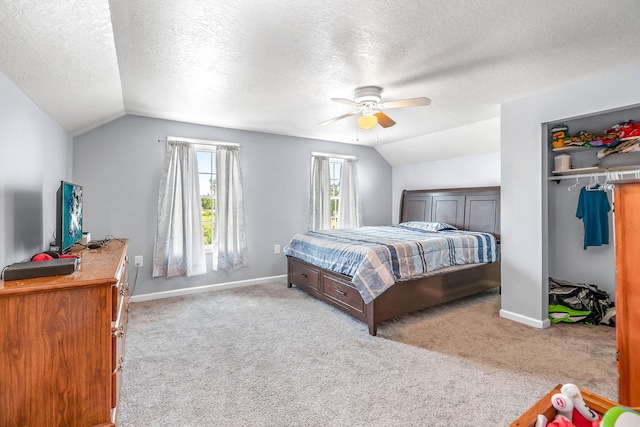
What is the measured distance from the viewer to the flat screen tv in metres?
2.00

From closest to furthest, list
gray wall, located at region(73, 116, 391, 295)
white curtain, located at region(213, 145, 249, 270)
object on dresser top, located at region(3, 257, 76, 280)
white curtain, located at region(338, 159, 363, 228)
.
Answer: object on dresser top, located at region(3, 257, 76, 280) → gray wall, located at region(73, 116, 391, 295) → white curtain, located at region(213, 145, 249, 270) → white curtain, located at region(338, 159, 363, 228)

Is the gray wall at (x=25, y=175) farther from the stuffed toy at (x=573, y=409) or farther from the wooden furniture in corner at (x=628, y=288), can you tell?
the wooden furniture in corner at (x=628, y=288)

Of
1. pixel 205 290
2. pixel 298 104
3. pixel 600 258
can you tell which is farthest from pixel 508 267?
pixel 205 290

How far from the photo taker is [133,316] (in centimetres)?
330

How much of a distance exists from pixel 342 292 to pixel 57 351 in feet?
7.62

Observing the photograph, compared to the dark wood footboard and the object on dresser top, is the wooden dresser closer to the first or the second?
the object on dresser top

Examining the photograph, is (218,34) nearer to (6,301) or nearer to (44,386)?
(6,301)

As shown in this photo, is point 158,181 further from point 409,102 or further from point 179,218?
point 409,102

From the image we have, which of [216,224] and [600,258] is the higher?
[216,224]

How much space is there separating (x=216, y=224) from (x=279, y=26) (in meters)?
2.98

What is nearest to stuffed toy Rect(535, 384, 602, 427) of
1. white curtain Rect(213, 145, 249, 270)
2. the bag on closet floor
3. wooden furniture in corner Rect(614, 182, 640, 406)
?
wooden furniture in corner Rect(614, 182, 640, 406)

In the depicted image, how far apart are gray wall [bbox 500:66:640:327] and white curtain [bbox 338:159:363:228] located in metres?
2.58

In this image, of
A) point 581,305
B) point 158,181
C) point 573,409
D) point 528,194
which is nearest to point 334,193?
point 158,181

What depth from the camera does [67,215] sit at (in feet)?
7.13
